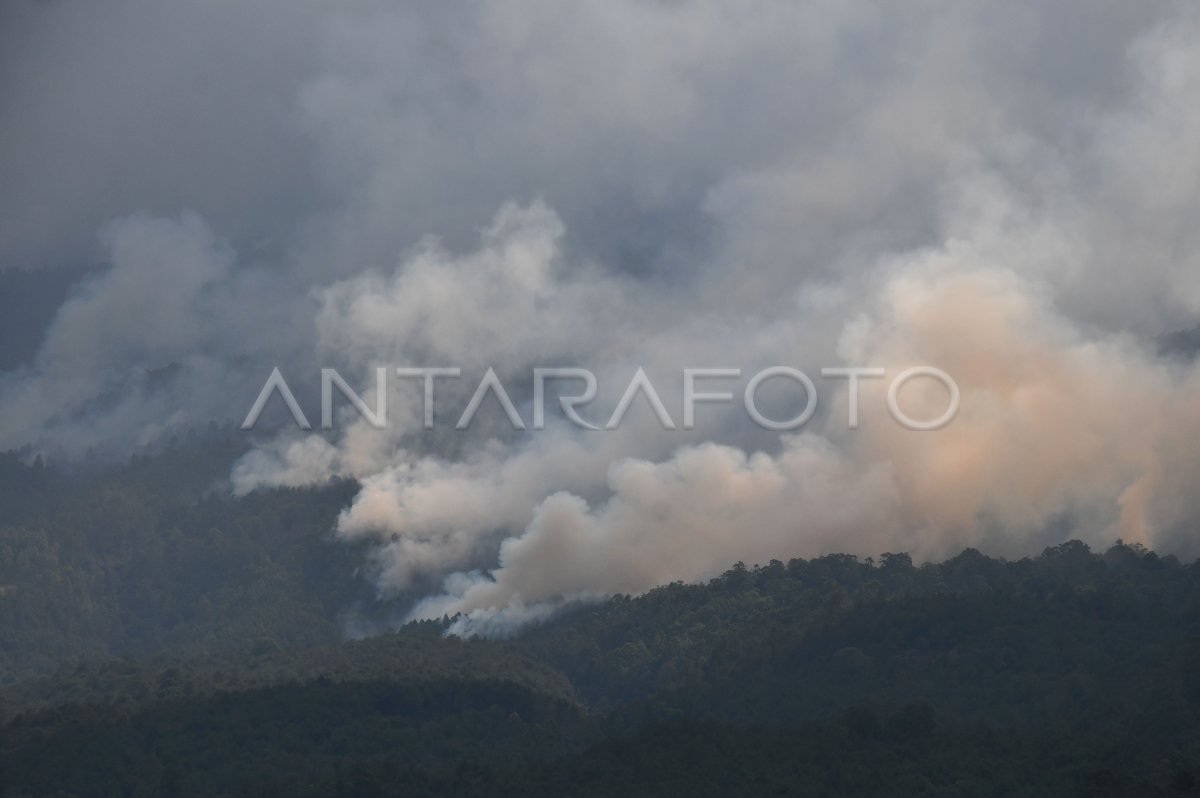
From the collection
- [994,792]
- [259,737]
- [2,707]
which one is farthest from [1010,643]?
[2,707]

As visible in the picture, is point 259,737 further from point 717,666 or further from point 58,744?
point 717,666

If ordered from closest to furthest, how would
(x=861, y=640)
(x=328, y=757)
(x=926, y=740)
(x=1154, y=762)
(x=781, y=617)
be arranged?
1. (x=1154, y=762)
2. (x=926, y=740)
3. (x=328, y=757)
4. (x=861, y=640)
5. (x=781, y=617)

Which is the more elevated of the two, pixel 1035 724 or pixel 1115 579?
pixel 1115 579

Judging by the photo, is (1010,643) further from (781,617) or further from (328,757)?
(328,757)

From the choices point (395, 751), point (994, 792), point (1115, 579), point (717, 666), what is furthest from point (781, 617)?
point (994, 792)

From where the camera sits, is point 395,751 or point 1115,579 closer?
point 395,751

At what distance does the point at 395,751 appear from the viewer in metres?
131

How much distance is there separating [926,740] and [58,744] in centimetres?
5896

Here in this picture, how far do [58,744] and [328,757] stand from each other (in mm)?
18636

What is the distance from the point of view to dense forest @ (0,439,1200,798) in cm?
10944

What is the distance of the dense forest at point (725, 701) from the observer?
A: 10944 centimetres

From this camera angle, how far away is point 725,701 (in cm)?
13475

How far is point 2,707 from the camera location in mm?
148500

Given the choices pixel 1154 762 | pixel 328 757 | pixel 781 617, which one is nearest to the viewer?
pixel 1154 762
